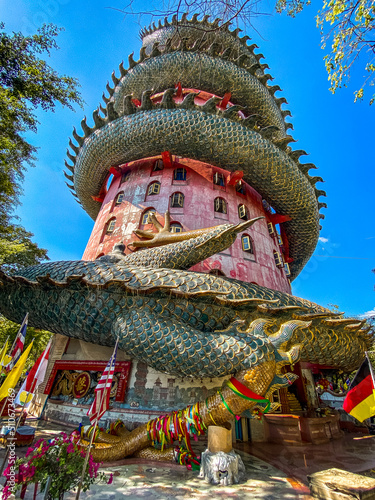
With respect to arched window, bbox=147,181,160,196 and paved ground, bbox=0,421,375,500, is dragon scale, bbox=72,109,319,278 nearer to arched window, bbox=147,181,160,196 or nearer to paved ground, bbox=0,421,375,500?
arched window, bbox=147,181,160,196

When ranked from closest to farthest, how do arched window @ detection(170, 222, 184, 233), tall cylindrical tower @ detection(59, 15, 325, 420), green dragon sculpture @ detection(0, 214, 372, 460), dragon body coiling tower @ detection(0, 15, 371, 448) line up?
1. green dragon sculpture @ detection(0, 214, 372, 460)
2. dragon body coiling tower @ detection(0, 15, 371, 448)
3. arched window @ detection(170, 222, 184, 233)
4. tall cylindrical tower @ detection(59, 15, 325, 420)

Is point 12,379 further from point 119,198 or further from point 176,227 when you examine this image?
point 119,198

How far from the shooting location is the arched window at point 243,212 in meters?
12.7

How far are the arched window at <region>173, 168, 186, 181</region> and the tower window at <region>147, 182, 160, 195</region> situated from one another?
3.11 ft

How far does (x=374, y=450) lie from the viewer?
23.9 ft

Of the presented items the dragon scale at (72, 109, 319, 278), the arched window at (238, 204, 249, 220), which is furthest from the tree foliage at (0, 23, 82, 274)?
the arched window at (238, 204, 249, 220)

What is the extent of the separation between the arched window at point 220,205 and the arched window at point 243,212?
33.4 inches

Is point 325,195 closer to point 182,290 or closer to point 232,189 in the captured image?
point 232,189

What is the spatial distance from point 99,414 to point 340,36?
321 inches

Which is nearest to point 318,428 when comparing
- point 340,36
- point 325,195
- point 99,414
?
point 99,414

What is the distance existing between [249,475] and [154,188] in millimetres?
11061

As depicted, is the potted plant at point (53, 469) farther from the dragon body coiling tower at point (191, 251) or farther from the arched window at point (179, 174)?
the arched window at point (179, 174)

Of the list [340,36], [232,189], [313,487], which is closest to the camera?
[313,487]

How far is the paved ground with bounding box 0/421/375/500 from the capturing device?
4137mm
